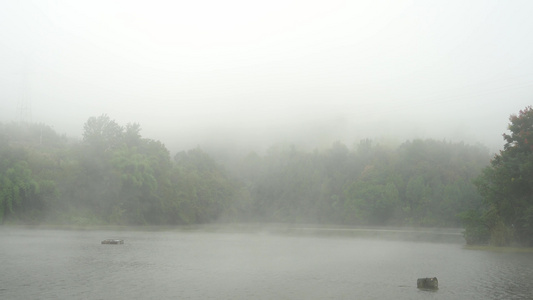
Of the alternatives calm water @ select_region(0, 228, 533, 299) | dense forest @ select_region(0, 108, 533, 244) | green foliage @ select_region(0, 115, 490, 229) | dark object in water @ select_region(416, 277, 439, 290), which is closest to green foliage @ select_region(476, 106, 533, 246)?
dense forest @ select_region(0, 108, 533, 244)

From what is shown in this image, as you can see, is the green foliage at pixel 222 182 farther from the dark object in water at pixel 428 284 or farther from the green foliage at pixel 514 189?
the dark object in water at pixel 428 284

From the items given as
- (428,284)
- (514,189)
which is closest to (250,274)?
(428,284)

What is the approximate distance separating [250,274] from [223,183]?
95203 millimetres

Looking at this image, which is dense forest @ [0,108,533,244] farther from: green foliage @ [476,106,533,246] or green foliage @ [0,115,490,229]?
green foliage @ [476,106,533,246]

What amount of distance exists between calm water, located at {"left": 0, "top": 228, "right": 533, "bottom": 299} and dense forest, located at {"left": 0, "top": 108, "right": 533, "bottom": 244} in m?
17.2

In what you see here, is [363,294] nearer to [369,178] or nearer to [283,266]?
[283,266]

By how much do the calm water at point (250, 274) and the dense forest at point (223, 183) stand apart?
56.5 ft

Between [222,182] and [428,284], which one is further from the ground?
[222,182]

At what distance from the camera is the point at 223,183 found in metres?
120

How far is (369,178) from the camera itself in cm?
11306

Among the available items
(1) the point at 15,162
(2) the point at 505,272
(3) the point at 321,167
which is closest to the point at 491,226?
(2) the point at 505,272

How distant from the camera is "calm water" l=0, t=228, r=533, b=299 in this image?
19.6m

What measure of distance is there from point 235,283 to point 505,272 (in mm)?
15721

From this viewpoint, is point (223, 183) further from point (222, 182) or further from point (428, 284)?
point (428, 284)
